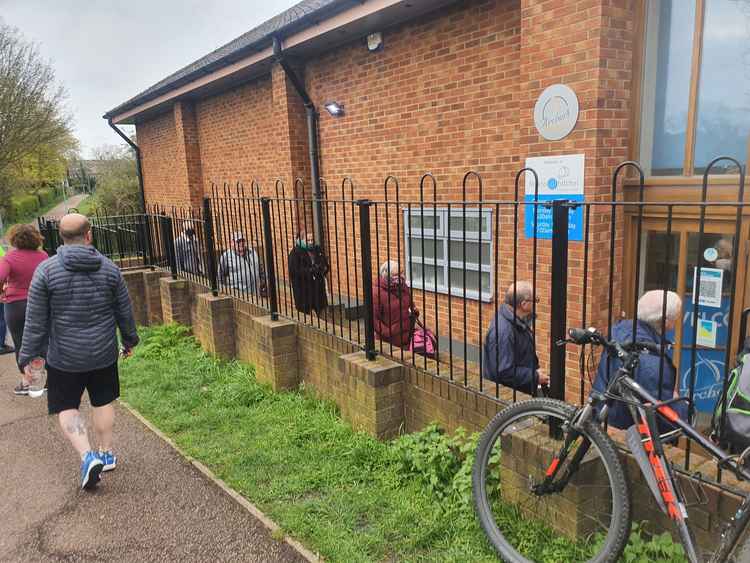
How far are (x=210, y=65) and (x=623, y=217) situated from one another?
7271 mm

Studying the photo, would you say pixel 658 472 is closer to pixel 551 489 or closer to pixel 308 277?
pixel 551 489

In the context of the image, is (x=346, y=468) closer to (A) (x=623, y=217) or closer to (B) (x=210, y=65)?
(A) (x=623, y=217)

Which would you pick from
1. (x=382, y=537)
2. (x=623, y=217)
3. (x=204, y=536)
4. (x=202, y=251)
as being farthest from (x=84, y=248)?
(x=623, y=217)

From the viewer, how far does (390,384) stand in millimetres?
4078

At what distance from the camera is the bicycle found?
7.17 feet

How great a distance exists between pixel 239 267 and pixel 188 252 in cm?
141

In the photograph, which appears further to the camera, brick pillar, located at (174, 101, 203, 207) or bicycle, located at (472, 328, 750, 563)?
brick pillar, located at (174, 101, 203, 207)

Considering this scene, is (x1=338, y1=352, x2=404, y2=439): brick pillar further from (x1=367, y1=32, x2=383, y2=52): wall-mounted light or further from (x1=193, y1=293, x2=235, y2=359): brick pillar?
(x1=367, y1=32, x2=383, y2=52): wall-mounted light

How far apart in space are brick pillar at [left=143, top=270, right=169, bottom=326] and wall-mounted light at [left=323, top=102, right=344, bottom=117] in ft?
11.1

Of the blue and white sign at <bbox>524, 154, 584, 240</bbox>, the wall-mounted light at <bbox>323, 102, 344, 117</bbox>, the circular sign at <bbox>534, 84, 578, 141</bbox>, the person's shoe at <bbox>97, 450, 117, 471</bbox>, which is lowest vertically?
the person's shoe at <bbox>97, 450, 117, 471</bbox>

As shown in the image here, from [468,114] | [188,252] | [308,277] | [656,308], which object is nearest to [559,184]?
[468,114]

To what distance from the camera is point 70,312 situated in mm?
3736

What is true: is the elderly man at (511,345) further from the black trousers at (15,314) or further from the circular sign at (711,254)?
the black trousers at (15,314)

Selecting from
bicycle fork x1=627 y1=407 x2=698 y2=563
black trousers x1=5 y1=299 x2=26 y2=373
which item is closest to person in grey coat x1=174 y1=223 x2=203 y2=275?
black trousers x1=5 y1=299 x2=26 y2=373
